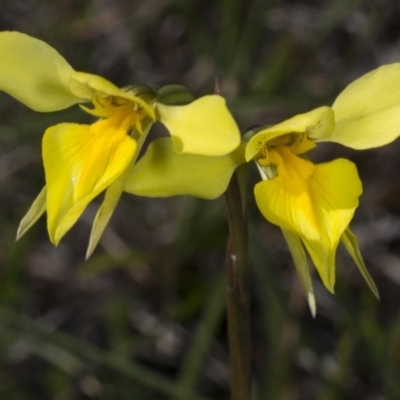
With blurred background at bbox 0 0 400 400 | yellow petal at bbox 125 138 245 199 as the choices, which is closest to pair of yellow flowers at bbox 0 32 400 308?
yellow petal at bbox 125 138 245 199

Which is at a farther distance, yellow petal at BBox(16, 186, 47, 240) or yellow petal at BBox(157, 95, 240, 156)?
yellow petal at BBox(16, 186, 47, 240)

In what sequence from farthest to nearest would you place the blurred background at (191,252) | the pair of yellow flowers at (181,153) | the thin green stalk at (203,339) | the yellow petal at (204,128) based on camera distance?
the blurred background at (191,252), the thin green stalk at (203,339), the pair of yellow flowers at (181,153), the yellow petal at (204,128)

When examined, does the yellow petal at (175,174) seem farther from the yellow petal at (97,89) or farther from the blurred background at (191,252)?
the blurred background at (191,252)

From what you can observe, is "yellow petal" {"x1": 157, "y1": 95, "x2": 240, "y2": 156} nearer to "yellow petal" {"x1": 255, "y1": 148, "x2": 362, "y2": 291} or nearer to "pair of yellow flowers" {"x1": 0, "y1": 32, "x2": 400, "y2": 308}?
"pair of yellow flowers" {"x1": 0, "y1": 32, "x2": 400, "y2": 308}

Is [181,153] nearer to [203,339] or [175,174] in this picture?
[175,174]

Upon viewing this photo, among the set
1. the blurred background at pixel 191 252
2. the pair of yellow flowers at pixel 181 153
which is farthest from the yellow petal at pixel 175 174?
the blurred background at pixel 191 252

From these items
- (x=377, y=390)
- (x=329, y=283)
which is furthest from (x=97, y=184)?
(x=377, y=390)

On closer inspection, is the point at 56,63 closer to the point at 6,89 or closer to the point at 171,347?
the point at 6,89
